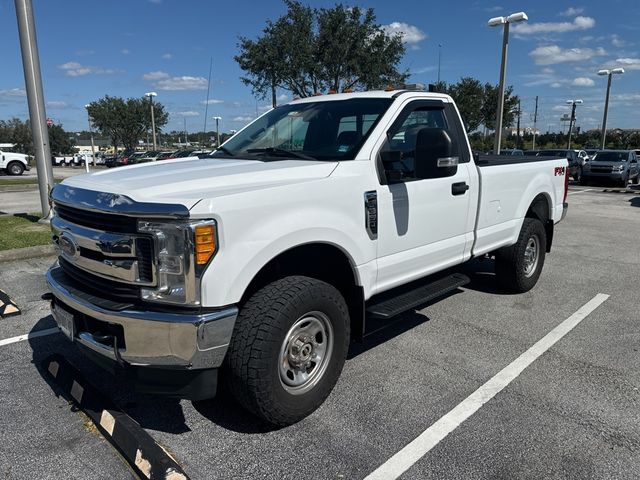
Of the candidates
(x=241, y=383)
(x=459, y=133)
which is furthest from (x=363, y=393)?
(x=459, y=133)

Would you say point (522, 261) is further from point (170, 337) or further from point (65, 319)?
point (65, 319)

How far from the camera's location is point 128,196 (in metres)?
2.63

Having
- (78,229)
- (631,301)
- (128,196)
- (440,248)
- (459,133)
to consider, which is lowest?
(631,301)

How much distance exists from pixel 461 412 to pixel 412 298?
92 cm

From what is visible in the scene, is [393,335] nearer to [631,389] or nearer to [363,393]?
→ [363,393]

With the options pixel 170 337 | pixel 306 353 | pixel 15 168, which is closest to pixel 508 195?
pixel 306 353

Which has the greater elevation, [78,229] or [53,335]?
[78,229]

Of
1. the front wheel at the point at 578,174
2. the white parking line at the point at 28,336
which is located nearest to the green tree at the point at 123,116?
the front wheel at the point at 578,174

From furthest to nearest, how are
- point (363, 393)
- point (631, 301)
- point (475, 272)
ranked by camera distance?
point (475, 272) → point (631, 301) → point (363, 393)

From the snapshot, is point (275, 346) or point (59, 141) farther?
point (59, 141)

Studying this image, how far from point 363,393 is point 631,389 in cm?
189

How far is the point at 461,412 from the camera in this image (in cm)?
327

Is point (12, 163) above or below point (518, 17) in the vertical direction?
below

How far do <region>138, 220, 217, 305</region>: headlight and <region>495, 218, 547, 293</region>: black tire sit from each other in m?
3.82
